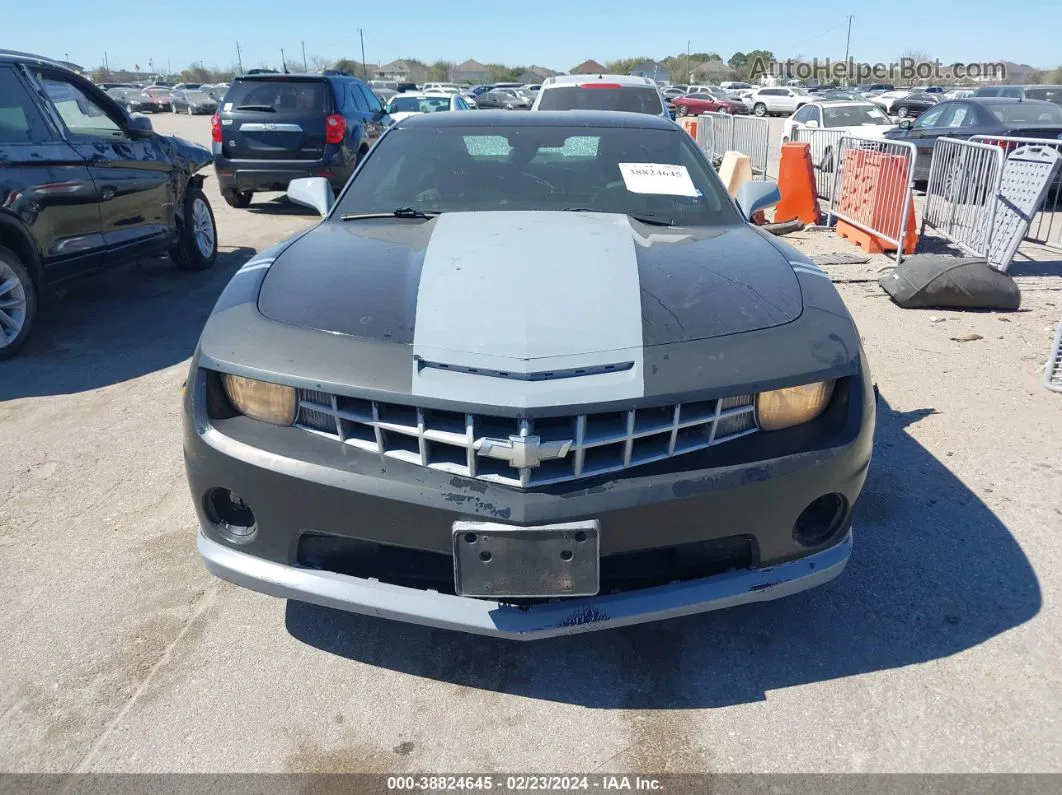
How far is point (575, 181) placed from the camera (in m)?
3.53

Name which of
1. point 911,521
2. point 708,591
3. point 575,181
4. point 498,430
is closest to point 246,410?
point 498,430

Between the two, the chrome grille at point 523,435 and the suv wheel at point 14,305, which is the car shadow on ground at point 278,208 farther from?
the chrome grille at point 523,435

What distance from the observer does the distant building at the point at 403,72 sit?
253 feet

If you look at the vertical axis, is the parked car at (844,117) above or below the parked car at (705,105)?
above

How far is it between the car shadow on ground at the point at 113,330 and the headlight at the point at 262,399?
119 inches

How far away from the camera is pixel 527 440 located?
1.99 metres

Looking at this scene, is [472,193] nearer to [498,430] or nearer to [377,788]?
[498,430]

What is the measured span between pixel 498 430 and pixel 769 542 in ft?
2.76

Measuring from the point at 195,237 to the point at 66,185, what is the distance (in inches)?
80.0

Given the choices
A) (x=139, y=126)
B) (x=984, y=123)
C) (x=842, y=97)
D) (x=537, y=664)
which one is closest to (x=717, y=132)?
(x=984, y=123)

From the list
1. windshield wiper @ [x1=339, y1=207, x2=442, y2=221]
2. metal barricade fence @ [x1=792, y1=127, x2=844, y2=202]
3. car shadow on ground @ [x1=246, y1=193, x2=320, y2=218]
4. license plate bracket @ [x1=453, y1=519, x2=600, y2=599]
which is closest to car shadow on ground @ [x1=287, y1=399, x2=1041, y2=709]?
license plate bracket @ [x1=453, y1=519, x2=600, y2=599]

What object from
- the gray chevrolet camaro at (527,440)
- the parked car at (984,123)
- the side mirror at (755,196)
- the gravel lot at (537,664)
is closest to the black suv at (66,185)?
the gravel lot at (537,664)

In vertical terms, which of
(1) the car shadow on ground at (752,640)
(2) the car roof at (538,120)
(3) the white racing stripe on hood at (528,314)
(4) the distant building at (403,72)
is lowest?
(1) the car shadow on ground at (752,640)

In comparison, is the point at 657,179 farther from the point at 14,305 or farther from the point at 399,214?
the point at 14,305
